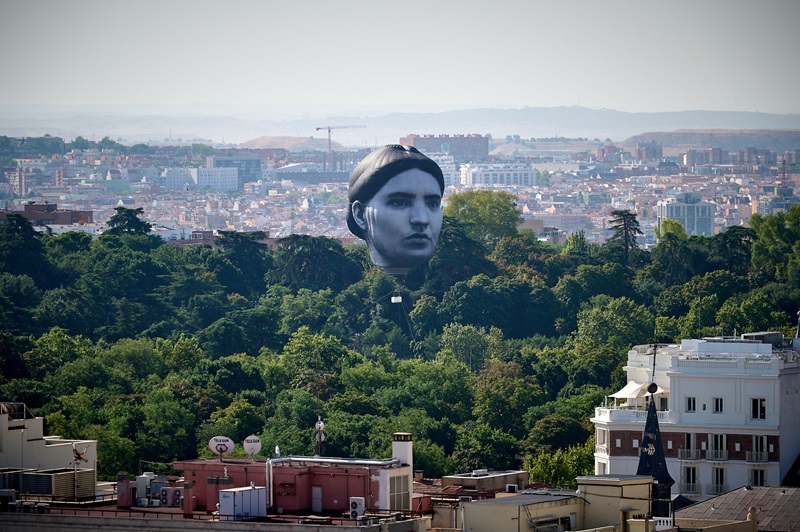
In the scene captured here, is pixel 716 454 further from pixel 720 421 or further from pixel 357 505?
pixel 357 505

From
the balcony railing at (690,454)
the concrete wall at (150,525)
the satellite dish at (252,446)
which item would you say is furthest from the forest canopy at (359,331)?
the concrete wall at (150,525)

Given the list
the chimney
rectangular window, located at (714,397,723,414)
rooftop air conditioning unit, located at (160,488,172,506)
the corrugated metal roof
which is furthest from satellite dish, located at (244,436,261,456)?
rectangular window, located at (714,397,723,414)

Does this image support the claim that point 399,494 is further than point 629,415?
No

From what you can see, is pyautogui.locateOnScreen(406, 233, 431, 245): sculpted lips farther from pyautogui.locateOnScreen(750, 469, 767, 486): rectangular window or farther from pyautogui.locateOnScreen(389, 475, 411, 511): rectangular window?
pyautogui.locateOnScreen(389, 475, 411, 511): rectangular window

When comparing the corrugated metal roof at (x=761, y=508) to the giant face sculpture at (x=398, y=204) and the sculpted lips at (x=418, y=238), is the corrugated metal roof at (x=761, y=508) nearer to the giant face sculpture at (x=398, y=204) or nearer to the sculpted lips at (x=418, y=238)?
the giant face sculpture at (x=398, y=204)

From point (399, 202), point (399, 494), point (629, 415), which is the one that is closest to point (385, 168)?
point (399, 202)

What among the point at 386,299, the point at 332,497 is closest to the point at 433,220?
the point at 386,299
